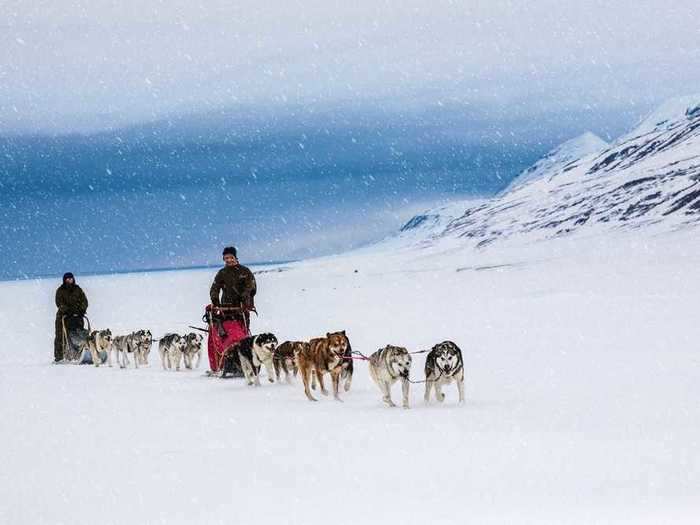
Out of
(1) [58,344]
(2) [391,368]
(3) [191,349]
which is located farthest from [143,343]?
(2) [391,368]

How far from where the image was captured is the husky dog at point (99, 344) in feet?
64.4

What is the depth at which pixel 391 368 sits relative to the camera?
11.4m

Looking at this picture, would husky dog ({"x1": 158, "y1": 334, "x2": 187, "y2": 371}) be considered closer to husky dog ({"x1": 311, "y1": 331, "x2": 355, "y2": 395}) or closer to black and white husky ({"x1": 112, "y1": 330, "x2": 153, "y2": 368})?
black and white husky ({"x1": 112, "y1": 330, "x2": 153, "y2": 368})

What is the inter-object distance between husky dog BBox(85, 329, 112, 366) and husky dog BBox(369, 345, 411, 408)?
9596 millimetres

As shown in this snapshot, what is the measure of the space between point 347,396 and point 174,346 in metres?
6.11

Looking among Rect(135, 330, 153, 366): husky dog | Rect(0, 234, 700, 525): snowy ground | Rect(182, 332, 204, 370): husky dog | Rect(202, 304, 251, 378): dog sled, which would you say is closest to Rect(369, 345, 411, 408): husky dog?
Rect(0, 234, 700, 525): snowy ground

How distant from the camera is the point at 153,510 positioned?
22.0 feet

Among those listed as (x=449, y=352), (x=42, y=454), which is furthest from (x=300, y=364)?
(x=42, y=454)

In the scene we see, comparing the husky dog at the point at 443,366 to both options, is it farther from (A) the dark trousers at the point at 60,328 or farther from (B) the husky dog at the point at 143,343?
(A) the dark trousers at the point at 60,328

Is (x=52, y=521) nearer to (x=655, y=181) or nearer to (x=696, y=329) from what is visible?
(x=696, y=329)

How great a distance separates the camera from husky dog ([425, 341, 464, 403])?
11.2 metres

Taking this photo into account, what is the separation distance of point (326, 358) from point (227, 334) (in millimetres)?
3680

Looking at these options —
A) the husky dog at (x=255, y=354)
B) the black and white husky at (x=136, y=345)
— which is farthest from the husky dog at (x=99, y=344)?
the husky dog at (x=255, y=354)

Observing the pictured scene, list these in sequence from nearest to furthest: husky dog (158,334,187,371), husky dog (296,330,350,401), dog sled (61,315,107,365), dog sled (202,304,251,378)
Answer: husky dog (296,330,350,401) → dog sled (202,304,251,378) → husky dog (158,334,187,371) → dog sled (61,315,107,365)
